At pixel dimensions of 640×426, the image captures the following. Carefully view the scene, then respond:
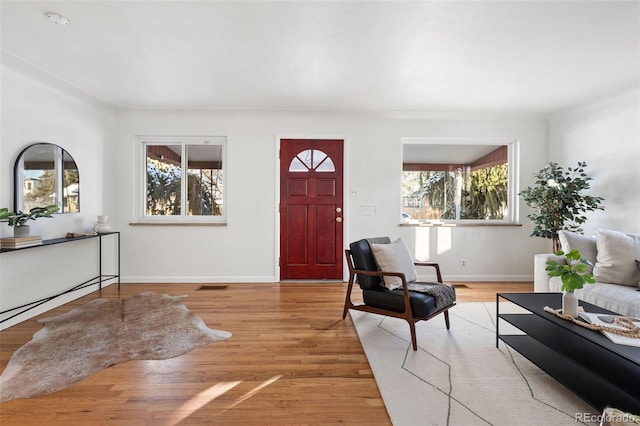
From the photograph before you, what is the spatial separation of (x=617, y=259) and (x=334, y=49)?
120 inches

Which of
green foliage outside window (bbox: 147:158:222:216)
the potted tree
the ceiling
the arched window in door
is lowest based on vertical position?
the potted tree

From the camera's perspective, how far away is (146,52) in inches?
107

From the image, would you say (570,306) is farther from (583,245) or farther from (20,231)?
(20,231)

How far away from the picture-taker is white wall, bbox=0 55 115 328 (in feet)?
9.59

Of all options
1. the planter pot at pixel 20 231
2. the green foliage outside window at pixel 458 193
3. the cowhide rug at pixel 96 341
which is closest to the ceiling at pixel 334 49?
the green foliage outside window at pixel 458 193

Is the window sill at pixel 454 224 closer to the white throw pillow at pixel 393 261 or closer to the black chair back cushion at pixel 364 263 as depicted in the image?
the white throw pillow at pixel 393 261

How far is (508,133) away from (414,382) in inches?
161

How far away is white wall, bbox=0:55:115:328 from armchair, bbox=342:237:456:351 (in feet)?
10.4

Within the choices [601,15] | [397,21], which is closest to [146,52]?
[397,21]

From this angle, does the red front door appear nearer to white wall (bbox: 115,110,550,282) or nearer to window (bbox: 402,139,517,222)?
white wall (bbox: 115,110,550,282)

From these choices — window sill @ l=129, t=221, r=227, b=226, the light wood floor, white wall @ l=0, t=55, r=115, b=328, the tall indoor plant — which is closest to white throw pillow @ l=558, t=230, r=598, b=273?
the tall indoor plant

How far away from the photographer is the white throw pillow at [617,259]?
2.66 meters

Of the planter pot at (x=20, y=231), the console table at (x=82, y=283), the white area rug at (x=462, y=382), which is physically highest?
the planter pot at (x=20, y=231)

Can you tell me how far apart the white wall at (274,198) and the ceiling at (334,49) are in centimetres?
54
